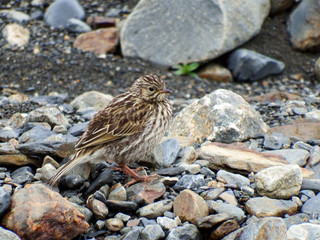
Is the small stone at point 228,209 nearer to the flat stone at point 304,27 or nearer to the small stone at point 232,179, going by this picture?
the small stone at point 232,179

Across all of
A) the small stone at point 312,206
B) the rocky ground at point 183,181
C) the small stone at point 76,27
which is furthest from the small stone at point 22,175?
the small stone at point 76,27

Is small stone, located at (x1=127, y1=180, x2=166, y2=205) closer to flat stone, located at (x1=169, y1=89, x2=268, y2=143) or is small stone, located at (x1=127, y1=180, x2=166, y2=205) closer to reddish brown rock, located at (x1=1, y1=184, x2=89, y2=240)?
reddish brown rock, located at (x1=1, y1=184, x2=89, y2=240)

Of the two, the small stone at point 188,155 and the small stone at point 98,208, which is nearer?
the small stone at point 98,208

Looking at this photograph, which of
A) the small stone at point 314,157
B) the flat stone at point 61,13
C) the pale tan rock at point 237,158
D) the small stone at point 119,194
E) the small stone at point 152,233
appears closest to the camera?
the small stone at point 152,233

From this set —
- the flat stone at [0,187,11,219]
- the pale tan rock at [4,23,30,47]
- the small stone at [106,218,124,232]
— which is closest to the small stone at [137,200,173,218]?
the small stone at [106,218,124,232]

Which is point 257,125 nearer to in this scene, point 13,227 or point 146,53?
point 13,227

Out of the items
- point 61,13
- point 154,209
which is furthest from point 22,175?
point 61,13

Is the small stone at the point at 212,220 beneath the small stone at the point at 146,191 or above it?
above
